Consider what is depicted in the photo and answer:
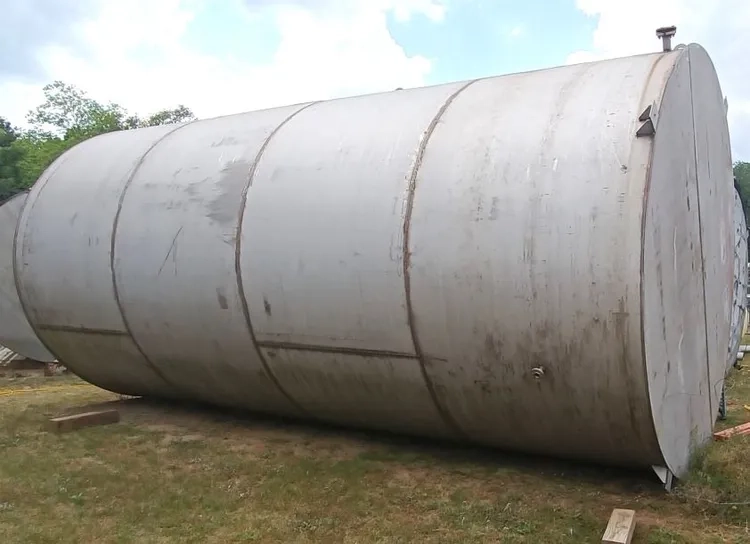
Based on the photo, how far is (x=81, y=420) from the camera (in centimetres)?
715

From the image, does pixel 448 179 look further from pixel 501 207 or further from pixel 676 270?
pixel 676 270

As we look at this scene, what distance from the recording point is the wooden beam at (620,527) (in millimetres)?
4047

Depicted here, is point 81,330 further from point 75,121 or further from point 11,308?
point 75,121

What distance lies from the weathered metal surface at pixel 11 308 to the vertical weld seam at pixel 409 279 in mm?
5122

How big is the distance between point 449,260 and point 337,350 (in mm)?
1241

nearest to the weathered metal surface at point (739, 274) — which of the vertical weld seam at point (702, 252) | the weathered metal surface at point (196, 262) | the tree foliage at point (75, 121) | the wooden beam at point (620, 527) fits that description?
the vertical weld seam at point (702, 252)

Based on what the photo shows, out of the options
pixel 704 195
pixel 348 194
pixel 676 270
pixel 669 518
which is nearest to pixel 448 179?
pixel 348 194

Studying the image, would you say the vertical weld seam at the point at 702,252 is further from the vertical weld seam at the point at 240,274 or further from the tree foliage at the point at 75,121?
the tree foliage at the point at 75,121

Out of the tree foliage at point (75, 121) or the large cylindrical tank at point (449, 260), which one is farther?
the tree foliage at point (75, 121)

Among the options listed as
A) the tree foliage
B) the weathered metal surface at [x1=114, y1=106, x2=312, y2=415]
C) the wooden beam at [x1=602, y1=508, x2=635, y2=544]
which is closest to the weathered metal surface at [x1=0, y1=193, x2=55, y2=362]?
the weathered metal surface at [x1=114, y1=106, x2=312, y2=415]

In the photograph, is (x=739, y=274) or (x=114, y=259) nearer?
(x=114, y=259)

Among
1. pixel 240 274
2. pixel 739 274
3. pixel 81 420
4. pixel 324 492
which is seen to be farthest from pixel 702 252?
pixel 81 420

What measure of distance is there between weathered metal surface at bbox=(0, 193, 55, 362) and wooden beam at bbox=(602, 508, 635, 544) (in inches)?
257

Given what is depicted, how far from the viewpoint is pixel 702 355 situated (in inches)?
220
